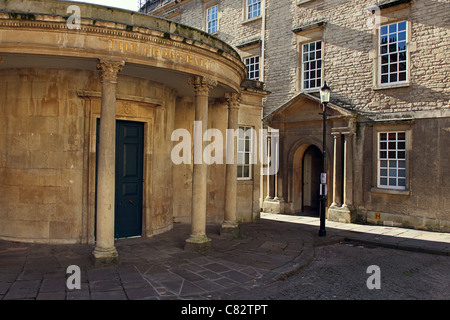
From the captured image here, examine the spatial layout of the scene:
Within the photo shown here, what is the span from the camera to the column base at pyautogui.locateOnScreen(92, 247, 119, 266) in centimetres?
633

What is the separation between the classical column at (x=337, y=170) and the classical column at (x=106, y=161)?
947 centimetres

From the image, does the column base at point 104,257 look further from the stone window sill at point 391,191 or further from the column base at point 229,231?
the stone window sill at point 391,191

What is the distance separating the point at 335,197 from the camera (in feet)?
44.4

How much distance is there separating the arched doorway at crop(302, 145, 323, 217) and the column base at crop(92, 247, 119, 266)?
11.5 metres

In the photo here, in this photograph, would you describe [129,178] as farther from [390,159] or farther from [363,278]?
[390,159]

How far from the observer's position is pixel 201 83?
764 cm


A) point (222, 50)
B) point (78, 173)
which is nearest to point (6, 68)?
point (78, 173)

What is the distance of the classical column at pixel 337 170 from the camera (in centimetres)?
1346

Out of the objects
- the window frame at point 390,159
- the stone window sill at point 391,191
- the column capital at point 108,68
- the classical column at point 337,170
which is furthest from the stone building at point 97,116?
the window frame at point 390,159

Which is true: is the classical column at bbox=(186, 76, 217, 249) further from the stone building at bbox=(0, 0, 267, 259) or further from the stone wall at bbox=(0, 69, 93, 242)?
the stone wall at bbox=(0, 69, 93, 242)

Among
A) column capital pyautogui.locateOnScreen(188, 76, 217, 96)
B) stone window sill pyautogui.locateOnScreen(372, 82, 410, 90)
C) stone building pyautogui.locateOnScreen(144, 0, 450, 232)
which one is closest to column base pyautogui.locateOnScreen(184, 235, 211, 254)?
column capital pyautogui.locateOnScreen(188, 76, 217, 96)

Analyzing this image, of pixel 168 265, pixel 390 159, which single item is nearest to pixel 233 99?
pixel 168 265

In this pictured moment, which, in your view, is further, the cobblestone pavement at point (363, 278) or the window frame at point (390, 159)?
the window frame at point (390, 159)

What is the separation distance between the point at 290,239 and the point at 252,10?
12.4 meters
